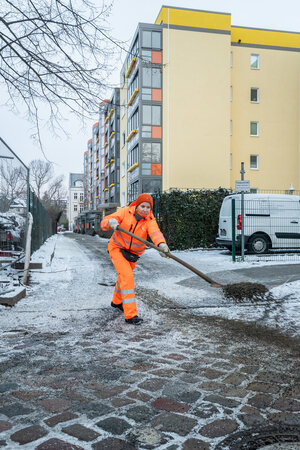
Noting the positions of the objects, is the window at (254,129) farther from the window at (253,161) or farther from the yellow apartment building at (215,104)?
the window at (253,161)

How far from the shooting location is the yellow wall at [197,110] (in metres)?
28.2

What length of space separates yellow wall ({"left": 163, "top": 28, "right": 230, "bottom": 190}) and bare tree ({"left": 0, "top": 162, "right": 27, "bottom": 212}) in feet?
69.2

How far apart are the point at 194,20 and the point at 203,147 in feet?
29.9

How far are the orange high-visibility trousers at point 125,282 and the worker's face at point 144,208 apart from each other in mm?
597

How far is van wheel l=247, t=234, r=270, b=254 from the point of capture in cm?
1230

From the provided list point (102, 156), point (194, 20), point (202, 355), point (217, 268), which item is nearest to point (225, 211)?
point (217, 268)

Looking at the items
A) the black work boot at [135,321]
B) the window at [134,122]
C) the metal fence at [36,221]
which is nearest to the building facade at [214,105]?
the window at [134,122]

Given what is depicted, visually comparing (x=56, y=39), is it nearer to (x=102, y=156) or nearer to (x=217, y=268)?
(x=217, y=268)

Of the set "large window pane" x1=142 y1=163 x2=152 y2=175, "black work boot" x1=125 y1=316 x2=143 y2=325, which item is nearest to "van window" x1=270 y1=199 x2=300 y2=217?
"black work boot" x1=125 y1=316 x2=143 y2=325

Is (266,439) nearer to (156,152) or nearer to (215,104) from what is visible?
(156,152)

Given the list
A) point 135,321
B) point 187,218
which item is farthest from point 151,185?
point 135,321

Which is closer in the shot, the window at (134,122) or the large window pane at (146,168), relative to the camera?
the large window pane at (146,168)

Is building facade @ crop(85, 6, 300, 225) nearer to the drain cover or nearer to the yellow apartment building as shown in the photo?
the yellow apartment building

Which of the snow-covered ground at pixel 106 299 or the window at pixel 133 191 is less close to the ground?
the window at pixel 133 191
